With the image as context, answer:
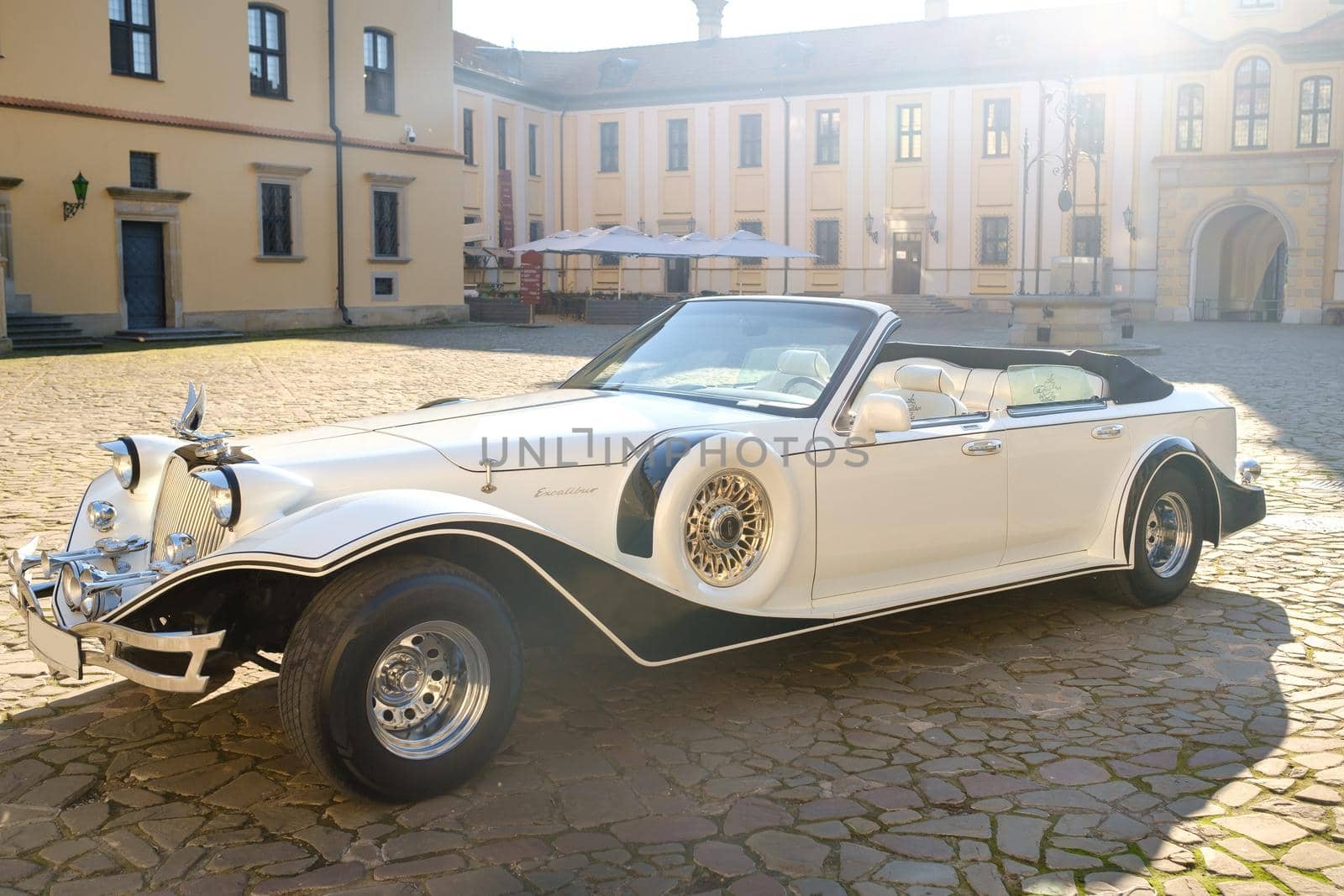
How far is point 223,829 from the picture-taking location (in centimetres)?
365

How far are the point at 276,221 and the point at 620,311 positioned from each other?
10.9 meters

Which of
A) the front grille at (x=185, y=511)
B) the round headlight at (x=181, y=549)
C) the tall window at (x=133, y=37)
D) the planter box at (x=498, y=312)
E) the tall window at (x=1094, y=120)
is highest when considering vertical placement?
the tall window at (x=1094, y=120)

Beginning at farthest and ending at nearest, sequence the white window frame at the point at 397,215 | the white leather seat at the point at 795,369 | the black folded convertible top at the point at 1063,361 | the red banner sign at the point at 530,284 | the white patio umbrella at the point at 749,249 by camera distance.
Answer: the red banner sign at the point at 530,284, the white patio umbrella at the point at 749,249, the white window frame at the point at 397,215, the black folded convertible top at the point at 1063,361, the white leather seat at the point at 795,369

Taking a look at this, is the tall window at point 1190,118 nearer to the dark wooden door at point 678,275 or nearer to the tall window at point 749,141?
the tall window at point 749,141

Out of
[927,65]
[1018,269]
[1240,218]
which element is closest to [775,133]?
[927,65]

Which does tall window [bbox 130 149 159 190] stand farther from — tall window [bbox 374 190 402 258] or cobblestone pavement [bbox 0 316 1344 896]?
cobblestone pavement [bbox 0 316 1344 896]

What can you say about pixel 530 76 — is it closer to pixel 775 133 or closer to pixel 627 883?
pixel 775 133

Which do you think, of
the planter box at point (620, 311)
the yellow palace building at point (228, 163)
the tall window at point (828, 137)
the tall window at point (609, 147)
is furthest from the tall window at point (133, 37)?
the tall window at point (828, 137)

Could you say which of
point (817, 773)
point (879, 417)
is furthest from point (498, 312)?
point (817, 773)

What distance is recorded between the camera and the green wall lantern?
25.1m

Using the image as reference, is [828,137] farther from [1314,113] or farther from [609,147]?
[1314,113]

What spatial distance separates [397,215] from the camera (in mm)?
33031

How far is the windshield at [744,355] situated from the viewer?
520 cm

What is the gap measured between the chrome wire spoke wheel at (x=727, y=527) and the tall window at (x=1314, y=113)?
43394 mm
